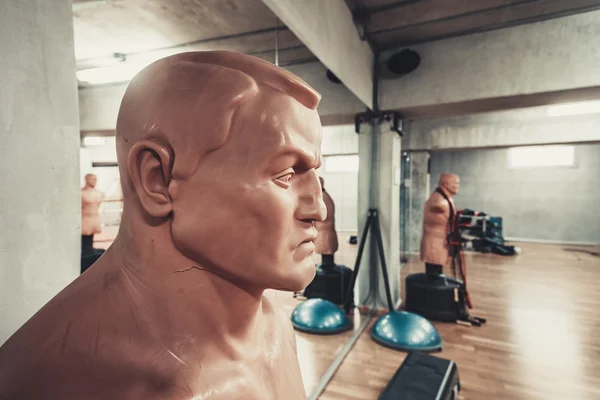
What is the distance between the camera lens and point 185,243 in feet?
2.08

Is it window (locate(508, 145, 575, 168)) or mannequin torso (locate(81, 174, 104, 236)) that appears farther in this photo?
window (locate(508, 145, 575, 168))

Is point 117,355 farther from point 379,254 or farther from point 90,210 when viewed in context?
point 379,254

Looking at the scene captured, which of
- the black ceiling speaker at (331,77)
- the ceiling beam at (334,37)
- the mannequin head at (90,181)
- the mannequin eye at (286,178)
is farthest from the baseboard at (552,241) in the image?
the mannequin head at (90,181)

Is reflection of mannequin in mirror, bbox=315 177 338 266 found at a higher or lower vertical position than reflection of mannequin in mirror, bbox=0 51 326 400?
lower

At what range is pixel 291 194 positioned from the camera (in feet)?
2.26

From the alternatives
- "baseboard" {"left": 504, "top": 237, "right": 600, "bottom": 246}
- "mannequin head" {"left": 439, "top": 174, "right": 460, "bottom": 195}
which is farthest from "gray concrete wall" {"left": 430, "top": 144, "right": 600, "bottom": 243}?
"mannequin head" {"left": 439, "top": 174, "right": 460, "bottom": 195}

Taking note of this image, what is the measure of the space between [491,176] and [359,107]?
8792 mm

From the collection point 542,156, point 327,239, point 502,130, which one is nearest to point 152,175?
point 327,239

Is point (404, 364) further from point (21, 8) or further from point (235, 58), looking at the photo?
point (21, 8)

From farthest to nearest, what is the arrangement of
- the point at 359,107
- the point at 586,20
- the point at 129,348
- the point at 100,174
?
the point at 359,107
the point at 586,20
the point at 100,174
the point at 129,348

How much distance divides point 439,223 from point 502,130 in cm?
438

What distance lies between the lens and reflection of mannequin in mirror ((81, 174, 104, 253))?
90cm

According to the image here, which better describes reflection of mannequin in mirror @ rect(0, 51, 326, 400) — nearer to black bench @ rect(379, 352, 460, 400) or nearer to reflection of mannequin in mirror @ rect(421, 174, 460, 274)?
black bench @ rect(379, 352, 460, 400)

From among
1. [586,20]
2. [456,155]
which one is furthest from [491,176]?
[586,20]
